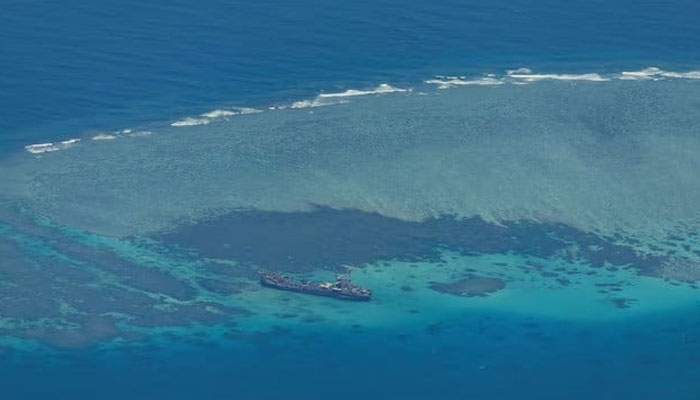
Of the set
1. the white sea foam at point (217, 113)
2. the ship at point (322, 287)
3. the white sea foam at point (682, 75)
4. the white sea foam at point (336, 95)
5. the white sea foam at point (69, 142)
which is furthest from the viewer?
the white sea foam at point (682, 75)

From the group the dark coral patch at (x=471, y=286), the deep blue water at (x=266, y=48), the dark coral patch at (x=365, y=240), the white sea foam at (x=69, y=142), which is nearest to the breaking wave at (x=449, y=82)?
the deep blue water at (x=266, y=48)

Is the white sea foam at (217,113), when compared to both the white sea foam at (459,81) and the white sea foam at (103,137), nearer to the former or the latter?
the white sea foam at (103,137)

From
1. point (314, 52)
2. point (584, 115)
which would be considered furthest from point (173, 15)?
point (584, 115)

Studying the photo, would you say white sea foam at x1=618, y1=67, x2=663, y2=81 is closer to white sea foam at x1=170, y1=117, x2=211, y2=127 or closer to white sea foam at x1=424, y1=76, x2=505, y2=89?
white sea foam at x1=424, y1=76, x2=505, y2=89

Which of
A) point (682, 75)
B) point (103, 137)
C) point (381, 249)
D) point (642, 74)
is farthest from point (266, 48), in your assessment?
point (682, 75)

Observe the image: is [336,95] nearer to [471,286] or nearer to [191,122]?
[191,122]

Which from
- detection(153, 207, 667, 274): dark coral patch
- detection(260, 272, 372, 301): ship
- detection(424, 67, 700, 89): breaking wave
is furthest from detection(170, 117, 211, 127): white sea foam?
detection(260, 272, 372, 301): ship
